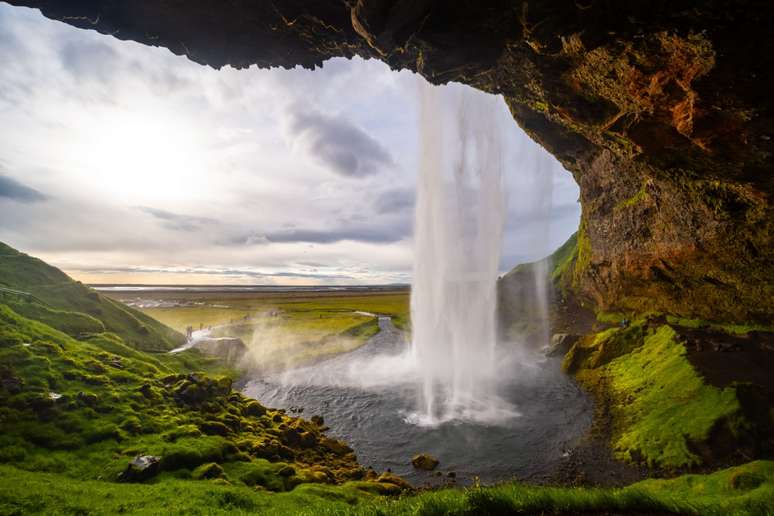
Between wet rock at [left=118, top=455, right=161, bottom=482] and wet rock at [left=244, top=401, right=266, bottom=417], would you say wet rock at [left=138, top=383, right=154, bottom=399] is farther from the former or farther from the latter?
wet rock at [left=118, top=455, right=161, bottom=482]

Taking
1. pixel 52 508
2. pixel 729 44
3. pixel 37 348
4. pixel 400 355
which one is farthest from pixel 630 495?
pixel 400 355

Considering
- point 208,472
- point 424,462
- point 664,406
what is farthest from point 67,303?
point 664,406

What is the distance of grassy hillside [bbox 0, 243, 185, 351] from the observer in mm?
32688

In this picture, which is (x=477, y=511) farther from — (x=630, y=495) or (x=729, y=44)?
(x=729, y=44)

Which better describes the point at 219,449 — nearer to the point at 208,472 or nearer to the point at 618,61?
the point at 208,472

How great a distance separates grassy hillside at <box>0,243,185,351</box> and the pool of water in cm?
1691

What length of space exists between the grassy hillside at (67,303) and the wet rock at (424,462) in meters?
33.8

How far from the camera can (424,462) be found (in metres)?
19.6

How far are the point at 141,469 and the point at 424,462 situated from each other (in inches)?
559

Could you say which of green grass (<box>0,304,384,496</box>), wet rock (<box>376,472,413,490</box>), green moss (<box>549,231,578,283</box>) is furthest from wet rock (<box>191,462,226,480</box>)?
green moss (<box>549,231,578,283</box>)

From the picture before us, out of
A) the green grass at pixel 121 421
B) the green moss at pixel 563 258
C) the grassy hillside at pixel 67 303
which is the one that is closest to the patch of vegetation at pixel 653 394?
the green grass at pixel 121 421

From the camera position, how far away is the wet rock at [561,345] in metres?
41.6

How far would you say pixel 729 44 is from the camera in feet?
35.7

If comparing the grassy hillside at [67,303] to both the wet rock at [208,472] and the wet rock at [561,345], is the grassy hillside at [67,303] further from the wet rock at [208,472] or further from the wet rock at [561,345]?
the wet rock at [561,345]
